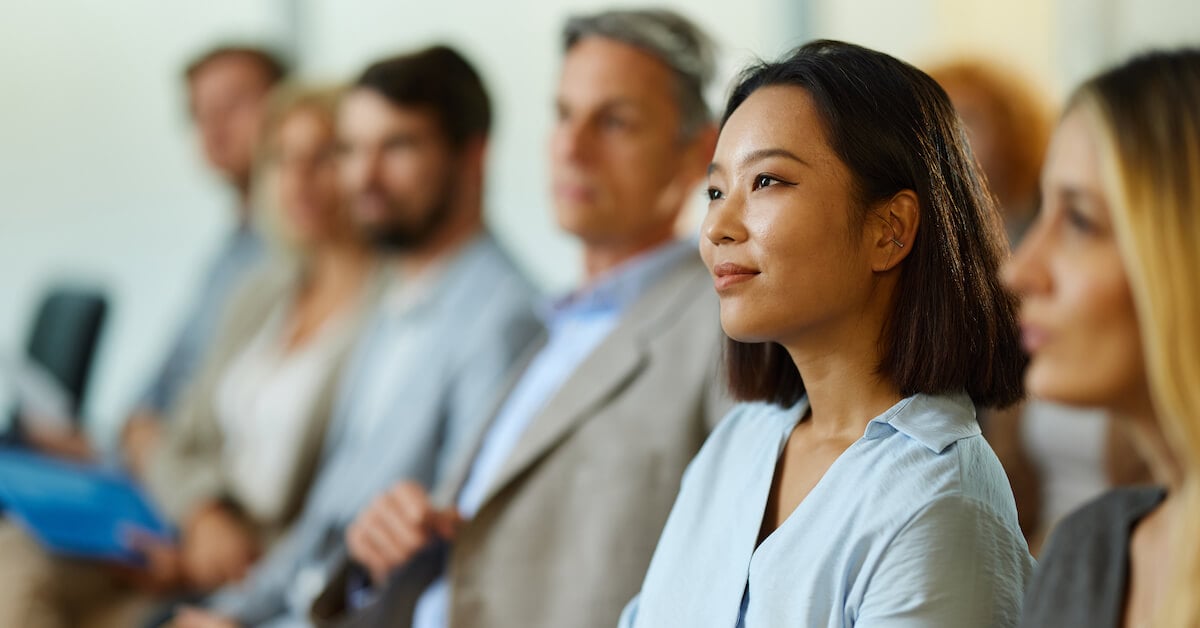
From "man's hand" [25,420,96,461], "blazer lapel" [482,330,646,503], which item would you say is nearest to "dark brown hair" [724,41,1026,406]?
"blazer lapel" [482,330,646,503]

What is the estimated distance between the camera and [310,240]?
3.07 m

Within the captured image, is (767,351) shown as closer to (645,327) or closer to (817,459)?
(817,459)

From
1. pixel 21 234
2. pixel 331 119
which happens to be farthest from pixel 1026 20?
pixel 21 234

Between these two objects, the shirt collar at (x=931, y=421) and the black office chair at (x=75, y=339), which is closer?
the shirt collar at (x=931, y=421)

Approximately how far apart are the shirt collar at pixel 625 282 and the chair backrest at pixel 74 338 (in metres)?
1.91

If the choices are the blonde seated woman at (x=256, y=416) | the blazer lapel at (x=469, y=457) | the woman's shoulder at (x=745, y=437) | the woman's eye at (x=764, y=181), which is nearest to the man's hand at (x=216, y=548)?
the blonde seated woman at (x=256, y=416)

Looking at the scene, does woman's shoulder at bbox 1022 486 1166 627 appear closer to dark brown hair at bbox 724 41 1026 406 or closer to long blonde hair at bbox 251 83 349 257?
dark brown hair at bbox 724 41 1026 406

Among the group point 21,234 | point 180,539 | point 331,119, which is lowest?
point 21,234

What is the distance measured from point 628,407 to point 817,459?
0.56 meters

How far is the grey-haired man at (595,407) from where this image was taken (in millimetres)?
1498

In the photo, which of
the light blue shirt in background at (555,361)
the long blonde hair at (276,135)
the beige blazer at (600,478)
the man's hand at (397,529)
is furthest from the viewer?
the long blonde hair at (276,135)

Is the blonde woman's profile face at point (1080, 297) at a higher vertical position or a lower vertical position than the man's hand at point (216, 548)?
higher

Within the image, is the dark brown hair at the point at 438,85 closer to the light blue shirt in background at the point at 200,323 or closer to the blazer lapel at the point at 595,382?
the blazer lapel at the point at 595,382

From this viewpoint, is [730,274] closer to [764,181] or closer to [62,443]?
[764,181]
